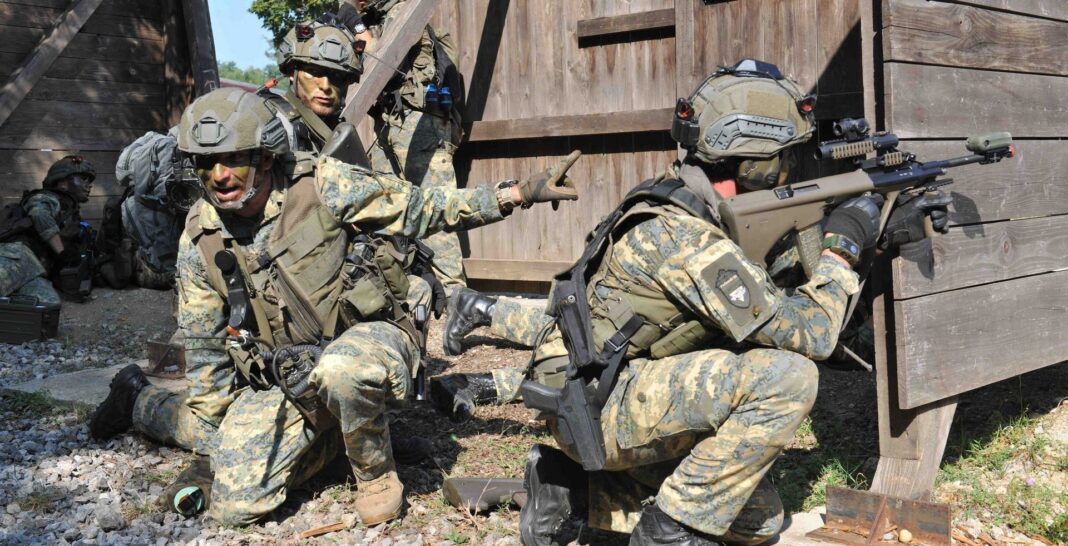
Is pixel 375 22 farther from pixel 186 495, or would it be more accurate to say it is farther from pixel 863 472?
pixel 863 472

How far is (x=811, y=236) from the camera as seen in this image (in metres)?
3.80

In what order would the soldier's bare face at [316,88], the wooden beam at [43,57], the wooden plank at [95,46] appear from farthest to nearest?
the wooden plank at [95,46] < the wooden beam at [43,57] < the soldier's bare face at [316,88]

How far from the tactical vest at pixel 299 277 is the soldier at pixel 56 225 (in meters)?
5.55

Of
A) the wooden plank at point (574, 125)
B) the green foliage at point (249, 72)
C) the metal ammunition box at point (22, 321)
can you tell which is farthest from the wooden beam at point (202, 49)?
the green foliage at point (249, 72)

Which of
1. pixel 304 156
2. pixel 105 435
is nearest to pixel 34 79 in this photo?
pixel 105 435

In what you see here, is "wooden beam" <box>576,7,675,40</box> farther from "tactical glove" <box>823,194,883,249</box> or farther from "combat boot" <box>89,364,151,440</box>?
"combat boot" <box>89,364,151,440</box>

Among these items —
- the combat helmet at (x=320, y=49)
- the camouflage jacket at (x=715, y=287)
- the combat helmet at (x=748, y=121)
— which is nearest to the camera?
the camouflage jacket at (x=715, y=287)

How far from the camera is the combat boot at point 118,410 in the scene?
5.54 meters

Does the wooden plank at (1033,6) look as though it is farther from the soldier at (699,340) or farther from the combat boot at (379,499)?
the combat boot at (379,499)

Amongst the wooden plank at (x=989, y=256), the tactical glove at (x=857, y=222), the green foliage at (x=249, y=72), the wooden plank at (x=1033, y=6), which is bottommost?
the wooden plank at (x=989, y=256)

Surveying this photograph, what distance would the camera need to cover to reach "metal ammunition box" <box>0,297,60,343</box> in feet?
Result: 27.3

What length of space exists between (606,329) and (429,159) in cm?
420

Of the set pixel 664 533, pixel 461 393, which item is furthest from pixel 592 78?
pixel 664 533

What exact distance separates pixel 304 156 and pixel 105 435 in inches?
84.3
